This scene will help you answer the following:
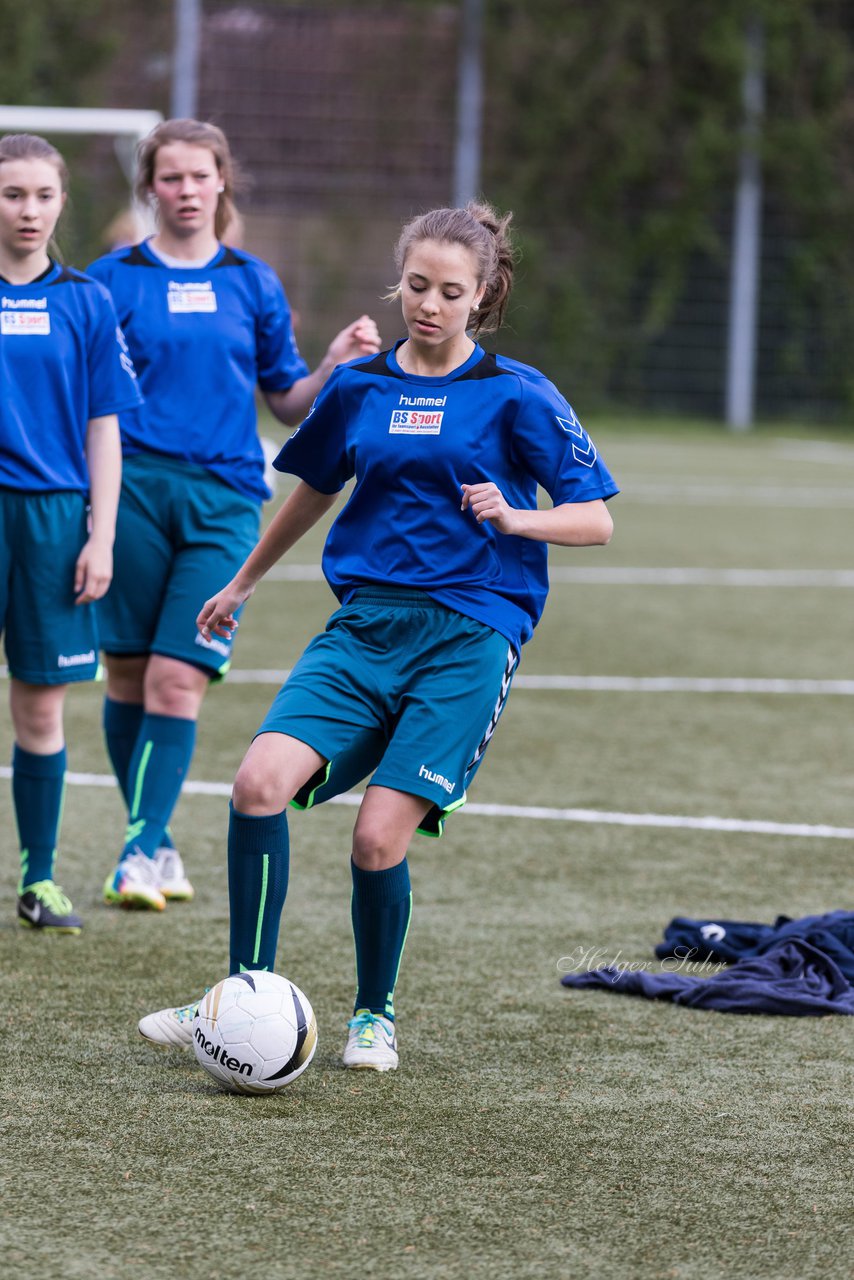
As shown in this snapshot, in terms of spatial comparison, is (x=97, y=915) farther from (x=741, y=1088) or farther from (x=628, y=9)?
(x=628, y=9)

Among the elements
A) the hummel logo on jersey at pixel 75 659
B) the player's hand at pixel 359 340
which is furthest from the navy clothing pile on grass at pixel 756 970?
the player's hand at pixel 359 340

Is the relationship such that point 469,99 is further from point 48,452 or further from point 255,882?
point 255,882

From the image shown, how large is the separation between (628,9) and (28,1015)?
2379cm

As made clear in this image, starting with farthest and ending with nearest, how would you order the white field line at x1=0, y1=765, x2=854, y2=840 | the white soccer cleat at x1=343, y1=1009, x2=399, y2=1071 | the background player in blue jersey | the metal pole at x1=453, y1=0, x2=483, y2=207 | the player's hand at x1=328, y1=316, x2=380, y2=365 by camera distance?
the metal pole at x1=453, y1=0, x2=483, y2=207 → the white field line at x1=0, y1=765, x2=854, y2=840 → the background player in blue jersey → the player's hand at x1=328, y1=316, x2=380, y2=365 → the white soccer cleat at x1=343, y1=1009, x2=399, y2=1071

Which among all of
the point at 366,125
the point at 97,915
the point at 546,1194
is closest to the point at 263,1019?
the point at 546,1194

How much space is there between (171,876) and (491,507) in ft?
6.70

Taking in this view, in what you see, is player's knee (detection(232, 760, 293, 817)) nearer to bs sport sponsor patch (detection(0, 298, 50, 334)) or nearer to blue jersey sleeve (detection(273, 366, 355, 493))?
blue jersey sleeve (detection(273, 366, 355, 493))

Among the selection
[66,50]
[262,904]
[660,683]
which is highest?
[66,50]

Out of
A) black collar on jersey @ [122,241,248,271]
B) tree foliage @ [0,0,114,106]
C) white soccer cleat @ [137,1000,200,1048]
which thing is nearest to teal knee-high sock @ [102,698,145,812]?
black collar on jersey @ [122,241,248,271]

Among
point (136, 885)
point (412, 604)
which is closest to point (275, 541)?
point (412, 604)

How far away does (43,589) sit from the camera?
15.4ft

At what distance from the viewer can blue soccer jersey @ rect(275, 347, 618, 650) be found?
3762mm

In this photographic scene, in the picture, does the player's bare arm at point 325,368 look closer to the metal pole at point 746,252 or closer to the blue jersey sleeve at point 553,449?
the blue jersey sleeve at point 553,449

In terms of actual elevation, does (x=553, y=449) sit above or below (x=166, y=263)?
below
